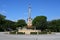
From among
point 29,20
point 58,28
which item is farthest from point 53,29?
point 29,20

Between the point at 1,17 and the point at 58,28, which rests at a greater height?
the point at 1,17

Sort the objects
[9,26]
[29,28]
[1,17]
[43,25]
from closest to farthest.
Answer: [29,28] → [43,25] → [1,17] → [9,26]

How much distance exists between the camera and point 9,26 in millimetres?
79938

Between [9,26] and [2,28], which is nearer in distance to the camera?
[2,28]

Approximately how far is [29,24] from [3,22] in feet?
88.1

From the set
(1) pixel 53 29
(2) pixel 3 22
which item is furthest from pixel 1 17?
(1) pixel 53 29

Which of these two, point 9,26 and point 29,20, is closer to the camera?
point 29,20

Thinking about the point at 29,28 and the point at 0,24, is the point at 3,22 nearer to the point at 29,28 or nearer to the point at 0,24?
the point at 0,24

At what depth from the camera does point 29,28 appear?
47.9 meters

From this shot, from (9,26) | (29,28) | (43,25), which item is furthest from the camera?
(9,26)

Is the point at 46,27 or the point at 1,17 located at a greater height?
the point at 1,17

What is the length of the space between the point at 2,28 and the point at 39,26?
55.1ft

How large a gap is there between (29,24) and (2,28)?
26301mm

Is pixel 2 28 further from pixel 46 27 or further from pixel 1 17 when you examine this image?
pixel 46 27
